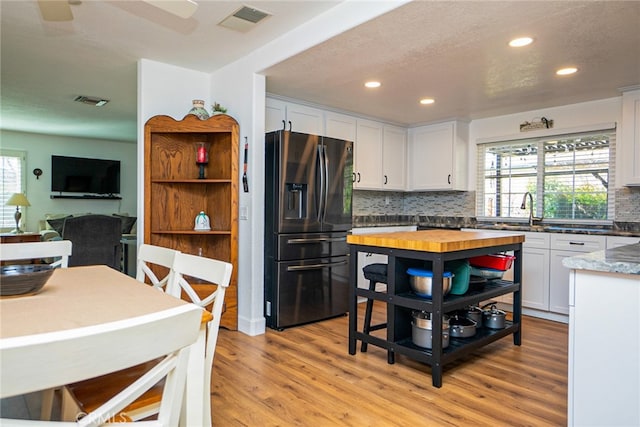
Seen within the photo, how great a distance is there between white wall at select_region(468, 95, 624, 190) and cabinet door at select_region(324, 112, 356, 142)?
63.4 inches

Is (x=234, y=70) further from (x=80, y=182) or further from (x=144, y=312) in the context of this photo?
(x=80, y=182)

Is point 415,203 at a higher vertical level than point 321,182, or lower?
lower

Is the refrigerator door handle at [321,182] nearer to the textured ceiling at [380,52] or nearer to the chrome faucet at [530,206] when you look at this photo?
the textured ceiling at [380,52]

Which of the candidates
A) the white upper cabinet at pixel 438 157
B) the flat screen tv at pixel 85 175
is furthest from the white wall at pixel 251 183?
the flat screen tv at pixel 85 175

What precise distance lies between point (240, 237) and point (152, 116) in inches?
51.7

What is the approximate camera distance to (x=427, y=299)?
2.55 m

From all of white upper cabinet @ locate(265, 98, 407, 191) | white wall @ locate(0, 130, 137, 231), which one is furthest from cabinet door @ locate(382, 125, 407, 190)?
white wall @ locate(0, 130, 137, 231)

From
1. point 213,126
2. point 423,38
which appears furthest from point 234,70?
point 423,38

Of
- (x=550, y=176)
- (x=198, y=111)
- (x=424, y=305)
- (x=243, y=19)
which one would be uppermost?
(x=243, y=19)

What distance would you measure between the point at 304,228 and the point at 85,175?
5.73 m

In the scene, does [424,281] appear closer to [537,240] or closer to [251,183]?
[251,183]

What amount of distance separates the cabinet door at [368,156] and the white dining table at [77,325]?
3421 mm

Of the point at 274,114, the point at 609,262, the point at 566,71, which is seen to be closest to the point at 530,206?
the point at 566,71

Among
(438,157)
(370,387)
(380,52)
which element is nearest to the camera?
(370,387)
